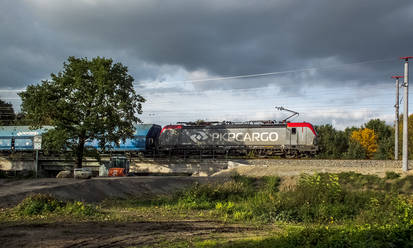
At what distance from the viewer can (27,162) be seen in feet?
160

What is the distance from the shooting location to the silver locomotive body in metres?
41.2

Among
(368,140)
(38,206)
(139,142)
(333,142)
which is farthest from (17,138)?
(368,140)

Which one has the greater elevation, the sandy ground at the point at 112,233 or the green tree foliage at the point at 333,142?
the green tree foliage at the point at 333,142

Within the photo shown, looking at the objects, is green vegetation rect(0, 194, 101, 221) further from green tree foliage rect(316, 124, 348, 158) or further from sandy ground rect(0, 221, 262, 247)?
green tree foliage rect(316, 124, 348, 158)

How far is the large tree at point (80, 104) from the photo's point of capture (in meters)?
32.7

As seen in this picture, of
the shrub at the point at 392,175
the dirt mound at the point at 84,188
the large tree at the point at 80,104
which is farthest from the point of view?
the large tree at the point at 80,104

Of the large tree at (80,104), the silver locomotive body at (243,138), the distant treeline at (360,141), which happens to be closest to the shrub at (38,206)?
the large tree at (80,104)

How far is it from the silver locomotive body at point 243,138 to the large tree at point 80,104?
41.4 ft

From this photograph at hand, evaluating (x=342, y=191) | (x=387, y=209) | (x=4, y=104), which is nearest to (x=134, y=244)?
(x=387, y=209)

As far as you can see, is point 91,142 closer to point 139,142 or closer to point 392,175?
point 139,142

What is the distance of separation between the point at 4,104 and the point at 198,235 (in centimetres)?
9594

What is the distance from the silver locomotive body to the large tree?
12.6m

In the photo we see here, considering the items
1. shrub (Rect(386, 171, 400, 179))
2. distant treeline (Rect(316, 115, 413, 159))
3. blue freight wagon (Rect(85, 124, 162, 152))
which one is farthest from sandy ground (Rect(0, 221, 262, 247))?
distant treeline (Rect(316, 115, 413, 159))

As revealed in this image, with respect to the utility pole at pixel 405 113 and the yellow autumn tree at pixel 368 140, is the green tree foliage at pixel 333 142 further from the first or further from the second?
the utility pole at pixel 405 113
